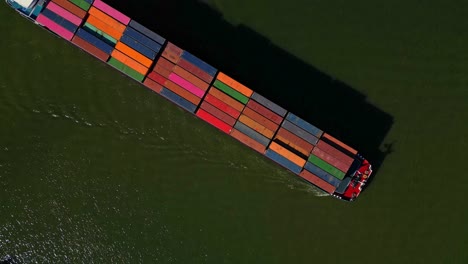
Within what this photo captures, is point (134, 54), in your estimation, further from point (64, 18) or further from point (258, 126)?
point (258, 126)

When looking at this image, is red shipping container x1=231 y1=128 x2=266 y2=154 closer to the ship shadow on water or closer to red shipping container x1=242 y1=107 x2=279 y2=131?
red shipping container x1=242 y1=107 x2=279 y2=131

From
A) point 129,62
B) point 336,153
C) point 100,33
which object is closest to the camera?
point 336,153

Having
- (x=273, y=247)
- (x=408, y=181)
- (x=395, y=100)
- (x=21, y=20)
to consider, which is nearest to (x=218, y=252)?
(x=273, y=247)

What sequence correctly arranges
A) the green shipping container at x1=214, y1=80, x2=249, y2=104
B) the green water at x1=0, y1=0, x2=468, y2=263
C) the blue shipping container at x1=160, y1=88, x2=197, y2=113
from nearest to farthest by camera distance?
1. the blue shipping container at x1=160, y1=88, x2=197, y2=113
2. the green shipping container at x1=214, y1=80, x2=249, y2=104
3. the green water at x1=0, y1=0, x2=468, y2=263

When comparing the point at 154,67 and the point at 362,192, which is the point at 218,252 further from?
the point at 154,67

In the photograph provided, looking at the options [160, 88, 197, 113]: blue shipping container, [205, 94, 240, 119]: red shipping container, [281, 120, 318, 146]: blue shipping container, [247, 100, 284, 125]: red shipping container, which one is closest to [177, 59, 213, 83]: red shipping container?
[205, 94, 240, 119]: red shipping container

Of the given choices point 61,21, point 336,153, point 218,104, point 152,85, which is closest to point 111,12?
point 61,21
